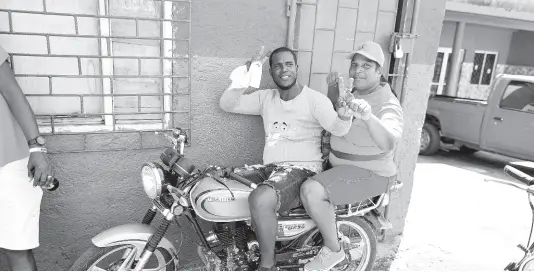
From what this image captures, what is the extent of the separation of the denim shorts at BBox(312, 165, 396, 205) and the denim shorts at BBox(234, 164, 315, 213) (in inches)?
5.6

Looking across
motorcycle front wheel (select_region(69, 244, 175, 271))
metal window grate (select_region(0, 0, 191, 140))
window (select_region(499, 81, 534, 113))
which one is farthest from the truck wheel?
motorcycle front wheel (select_region(69, 244, 175, 271))

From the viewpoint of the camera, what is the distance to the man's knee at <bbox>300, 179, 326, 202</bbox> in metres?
2.69

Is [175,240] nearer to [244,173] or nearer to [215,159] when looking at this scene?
[215,159]

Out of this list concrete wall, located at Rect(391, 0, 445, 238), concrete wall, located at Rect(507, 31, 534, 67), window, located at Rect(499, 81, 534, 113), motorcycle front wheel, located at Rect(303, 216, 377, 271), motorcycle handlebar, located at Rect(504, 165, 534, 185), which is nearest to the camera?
motorcycle handlebar, located at Rect(504, 165, 534, 185)

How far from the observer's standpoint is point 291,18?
3.30 metres

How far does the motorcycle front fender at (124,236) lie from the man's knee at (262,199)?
669mm

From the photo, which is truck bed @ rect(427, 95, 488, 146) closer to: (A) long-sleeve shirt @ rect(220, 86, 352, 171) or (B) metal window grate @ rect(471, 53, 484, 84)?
(A) long-sleeve shirt @ rect(220, 86, 352, 171)

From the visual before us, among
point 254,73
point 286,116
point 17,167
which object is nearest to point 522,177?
point 286,116

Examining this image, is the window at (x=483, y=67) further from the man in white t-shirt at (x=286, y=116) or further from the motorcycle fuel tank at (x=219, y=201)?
the motorcycle fuel tank at (x=219, y=201)

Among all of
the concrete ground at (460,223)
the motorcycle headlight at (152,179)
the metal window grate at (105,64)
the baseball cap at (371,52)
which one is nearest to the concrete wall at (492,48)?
the concrete ground at (460,223)

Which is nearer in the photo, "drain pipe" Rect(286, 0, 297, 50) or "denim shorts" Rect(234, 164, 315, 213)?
"denim shorts" Rect(234, 164, 315, 213)

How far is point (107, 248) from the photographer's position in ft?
8.52

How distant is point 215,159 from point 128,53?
1059 mm

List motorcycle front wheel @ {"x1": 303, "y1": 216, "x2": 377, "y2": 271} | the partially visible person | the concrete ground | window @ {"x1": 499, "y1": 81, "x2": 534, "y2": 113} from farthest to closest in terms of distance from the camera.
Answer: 1. window @ {"x1": 499, "y1": 81, "x2": 534, "y2": 113}
2. the concrete ground
3. motorcycle front wheel @ {"x1": 303, "y1": 216, "x2": 377, "y2": 271}
4. the partially visible person
